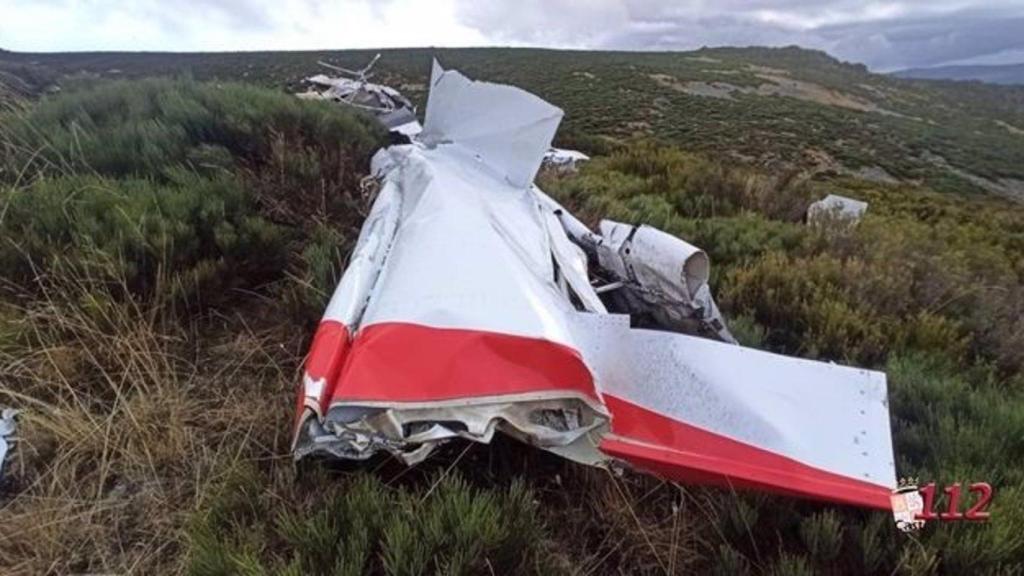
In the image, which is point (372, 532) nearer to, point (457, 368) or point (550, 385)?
point (457, 368)

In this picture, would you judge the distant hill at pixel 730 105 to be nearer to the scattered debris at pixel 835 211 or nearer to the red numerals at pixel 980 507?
the scattered debris at pixel 835 211

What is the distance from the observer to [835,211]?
23.6 feet

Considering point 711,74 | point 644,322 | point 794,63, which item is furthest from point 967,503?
point 794,63

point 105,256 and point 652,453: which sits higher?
point 105,256

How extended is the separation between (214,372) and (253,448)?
75 centimetres

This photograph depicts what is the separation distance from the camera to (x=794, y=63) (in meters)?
95.9

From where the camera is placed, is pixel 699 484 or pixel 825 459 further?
pixel 699 484

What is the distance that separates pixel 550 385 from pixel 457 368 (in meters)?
0.29

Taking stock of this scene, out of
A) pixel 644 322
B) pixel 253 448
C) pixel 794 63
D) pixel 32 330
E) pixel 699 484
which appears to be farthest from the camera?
pixel 794 63

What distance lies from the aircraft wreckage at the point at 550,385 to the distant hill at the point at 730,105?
310 inches

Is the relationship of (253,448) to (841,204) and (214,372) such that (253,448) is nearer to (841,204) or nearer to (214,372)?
(214,372)

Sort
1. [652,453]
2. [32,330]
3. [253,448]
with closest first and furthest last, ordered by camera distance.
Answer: [652,453]
[253,448]
[32,330]

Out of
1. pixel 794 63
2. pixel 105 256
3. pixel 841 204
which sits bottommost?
pixel 794 63

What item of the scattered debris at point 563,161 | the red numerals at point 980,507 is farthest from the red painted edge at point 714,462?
the scattered debris at point 563,161
